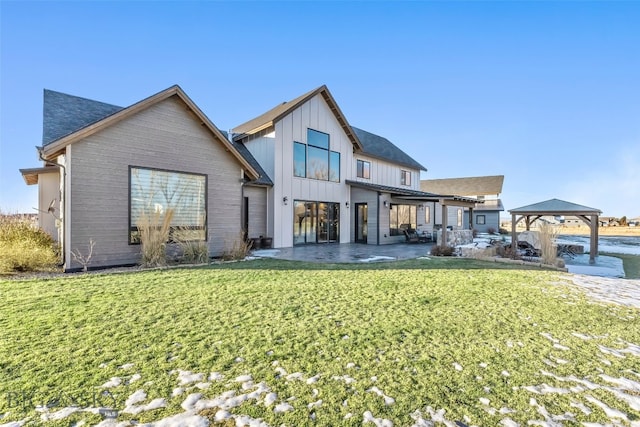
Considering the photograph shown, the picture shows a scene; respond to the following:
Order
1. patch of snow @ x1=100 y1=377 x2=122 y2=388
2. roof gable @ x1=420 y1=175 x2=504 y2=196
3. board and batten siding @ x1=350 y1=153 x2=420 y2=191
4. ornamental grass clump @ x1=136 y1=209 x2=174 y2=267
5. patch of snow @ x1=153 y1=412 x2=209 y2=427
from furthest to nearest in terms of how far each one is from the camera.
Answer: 1. roof gable @ x1=420 y1=175 x2=504 y2=196
2. board and batten siding @ x1=350 y1=153 x2=420 y2=191
3. ornamental grass clump @ x1=136 y1=209 x2=174 y2=267
4. patch of snow @ x1=100 y1=377 x2=122 y2=388
5. patch of snow @ x1=153 y1=412 x2=209 y2=427

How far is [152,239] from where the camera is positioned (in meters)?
8.59

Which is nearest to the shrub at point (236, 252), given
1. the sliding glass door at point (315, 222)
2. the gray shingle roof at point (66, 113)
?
the sliding glass door at point (315, 222)

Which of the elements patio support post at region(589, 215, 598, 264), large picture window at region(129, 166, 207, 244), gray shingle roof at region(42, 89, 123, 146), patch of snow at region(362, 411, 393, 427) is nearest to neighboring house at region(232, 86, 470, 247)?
large picture window at region(129, 166, 207, 244)

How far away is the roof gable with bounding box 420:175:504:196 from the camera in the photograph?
36125 mm

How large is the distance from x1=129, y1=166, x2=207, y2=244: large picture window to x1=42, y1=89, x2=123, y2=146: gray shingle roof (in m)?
2.08

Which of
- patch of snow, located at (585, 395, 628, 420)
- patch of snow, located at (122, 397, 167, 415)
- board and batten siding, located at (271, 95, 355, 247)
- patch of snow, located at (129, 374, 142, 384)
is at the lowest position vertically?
patch of snow, located at (585, 395, 628, 420)

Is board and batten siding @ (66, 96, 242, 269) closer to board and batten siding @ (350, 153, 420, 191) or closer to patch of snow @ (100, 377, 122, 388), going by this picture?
patch of snow @ (100, 377, 122, 388)

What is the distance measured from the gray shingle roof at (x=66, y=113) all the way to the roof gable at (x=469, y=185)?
36.4 m

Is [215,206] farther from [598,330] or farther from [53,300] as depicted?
[598,330]

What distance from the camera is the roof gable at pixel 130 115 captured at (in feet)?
25.0

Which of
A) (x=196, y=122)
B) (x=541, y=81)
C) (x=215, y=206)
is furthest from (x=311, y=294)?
(x=541, y=81)

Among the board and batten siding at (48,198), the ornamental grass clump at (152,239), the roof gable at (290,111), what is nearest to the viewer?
the ornamental grass clump at (152,239)

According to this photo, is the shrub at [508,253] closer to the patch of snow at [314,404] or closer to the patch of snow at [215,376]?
the patch of snow at [314,404]

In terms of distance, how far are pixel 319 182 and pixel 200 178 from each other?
699cm
